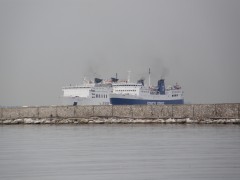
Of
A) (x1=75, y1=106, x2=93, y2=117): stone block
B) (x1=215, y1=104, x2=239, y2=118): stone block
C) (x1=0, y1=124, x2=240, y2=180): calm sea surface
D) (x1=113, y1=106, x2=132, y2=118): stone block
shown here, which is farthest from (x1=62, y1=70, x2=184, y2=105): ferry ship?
(x1=0, y1=124, x2=240, y2=180): calm sea surface

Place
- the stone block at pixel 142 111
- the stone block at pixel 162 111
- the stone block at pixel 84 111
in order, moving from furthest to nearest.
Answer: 1. the stone block at pixel 84 111
2. the stone block at pixel 142 111
3. the stone block at pixel 162 111

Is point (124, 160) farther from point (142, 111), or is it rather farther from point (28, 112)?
point (28, 112)

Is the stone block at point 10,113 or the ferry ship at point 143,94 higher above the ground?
the ferry ship at point 143,94

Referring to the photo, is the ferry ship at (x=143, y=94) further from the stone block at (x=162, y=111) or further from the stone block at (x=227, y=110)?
the stone block at (x=227, y=110)

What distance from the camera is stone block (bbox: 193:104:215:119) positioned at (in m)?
55.5

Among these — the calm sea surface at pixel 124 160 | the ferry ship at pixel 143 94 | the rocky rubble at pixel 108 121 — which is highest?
the ferry ship at pixel 143 94

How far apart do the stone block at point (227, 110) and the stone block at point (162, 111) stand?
456 centimetres

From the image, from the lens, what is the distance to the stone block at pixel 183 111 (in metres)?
56.8

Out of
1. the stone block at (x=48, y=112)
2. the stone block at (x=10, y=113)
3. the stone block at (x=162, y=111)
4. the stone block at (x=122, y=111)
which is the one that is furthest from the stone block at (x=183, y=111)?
the stone block at (x=10, y=113)

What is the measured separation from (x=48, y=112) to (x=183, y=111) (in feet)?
54.8

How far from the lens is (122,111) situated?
2429 inches

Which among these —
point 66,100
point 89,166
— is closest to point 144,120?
point 89,166

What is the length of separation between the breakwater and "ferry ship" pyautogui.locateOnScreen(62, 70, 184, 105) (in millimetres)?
44534

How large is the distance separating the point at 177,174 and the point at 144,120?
41.5m
